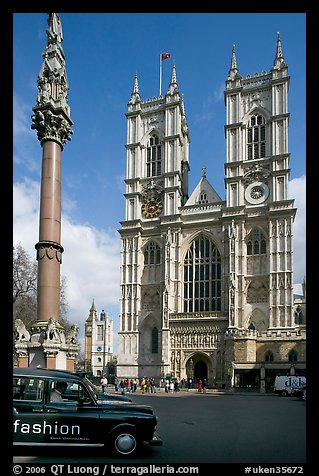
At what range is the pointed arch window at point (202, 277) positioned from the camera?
5625 centimetres

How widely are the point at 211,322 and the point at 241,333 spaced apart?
4665 millimetres

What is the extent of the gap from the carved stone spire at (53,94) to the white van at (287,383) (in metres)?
25.6

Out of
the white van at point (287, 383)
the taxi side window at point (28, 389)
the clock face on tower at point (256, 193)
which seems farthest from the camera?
Answer: the clock face on tower at point (256, 193)

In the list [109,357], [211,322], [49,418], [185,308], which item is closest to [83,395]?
[49,418]

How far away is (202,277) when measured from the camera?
188 ft

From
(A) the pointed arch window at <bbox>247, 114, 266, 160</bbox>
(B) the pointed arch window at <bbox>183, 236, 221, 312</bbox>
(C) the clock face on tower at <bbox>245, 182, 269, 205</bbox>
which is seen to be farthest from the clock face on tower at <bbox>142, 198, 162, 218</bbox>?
(A) the pointed arch window at <bbox>247, 114, 266, 160</bbox>

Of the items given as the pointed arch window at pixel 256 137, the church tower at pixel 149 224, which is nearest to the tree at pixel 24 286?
the church tower at pixel 149 224

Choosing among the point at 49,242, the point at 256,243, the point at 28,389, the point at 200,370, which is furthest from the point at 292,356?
the point at 28,389

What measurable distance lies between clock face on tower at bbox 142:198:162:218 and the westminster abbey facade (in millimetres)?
120

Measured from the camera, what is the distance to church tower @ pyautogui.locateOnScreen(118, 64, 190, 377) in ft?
188

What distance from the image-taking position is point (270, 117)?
57.2 m

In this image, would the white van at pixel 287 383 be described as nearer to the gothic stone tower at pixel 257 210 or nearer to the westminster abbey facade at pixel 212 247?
the westminster abbey facade at pixel 212 247

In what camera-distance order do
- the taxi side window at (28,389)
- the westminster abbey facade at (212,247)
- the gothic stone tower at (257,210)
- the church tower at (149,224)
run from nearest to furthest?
1. the taxi side window at (28,389)
2. the gothic stone tower at (257,210)
3. the westminster abbey facade at (212,247)
4. the church tower at (149,224)

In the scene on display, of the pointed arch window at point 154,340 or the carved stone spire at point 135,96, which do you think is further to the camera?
the carved stone spire at point 135,96
